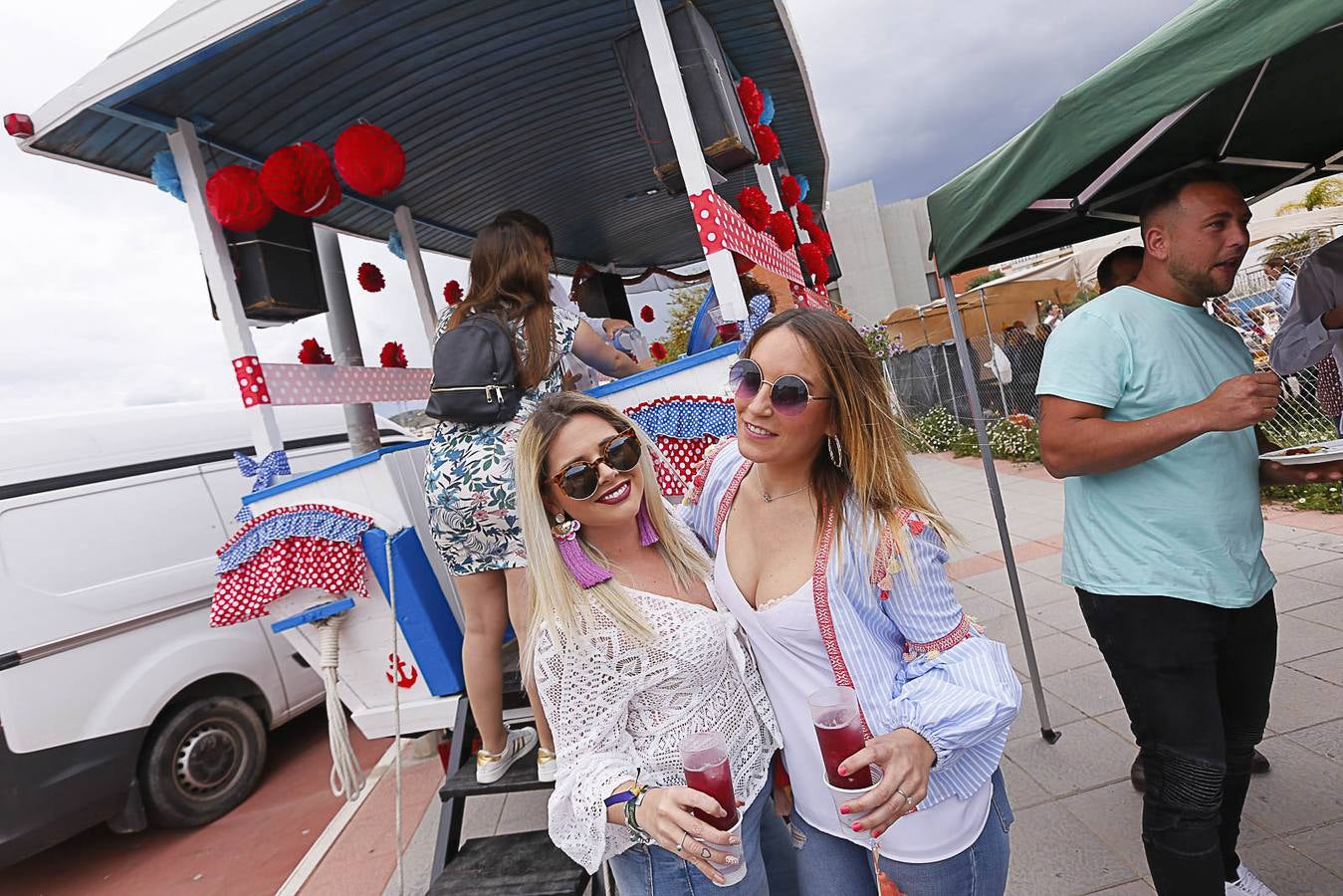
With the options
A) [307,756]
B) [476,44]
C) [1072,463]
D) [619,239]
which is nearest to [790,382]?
[1072,463]

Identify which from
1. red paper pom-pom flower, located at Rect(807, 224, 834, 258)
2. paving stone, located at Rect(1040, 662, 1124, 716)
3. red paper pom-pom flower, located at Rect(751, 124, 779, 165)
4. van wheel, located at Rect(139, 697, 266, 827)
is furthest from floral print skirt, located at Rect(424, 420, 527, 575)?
red paper pom-pom flower, located at Rect(807, 224, 834, 258)

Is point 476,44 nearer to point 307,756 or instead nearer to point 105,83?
point 105,83

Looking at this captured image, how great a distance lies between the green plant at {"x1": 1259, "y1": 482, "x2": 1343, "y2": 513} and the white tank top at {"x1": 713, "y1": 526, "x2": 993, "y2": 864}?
549 centimetres

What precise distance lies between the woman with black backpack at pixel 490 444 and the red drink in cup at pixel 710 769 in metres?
1.23

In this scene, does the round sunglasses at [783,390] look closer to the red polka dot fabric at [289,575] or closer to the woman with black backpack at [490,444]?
the woman with black backpack at [490,444]

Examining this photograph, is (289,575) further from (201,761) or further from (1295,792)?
(1295,792)

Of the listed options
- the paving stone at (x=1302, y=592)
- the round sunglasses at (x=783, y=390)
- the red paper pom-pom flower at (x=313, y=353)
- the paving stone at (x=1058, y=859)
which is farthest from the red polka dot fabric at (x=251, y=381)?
the paving stone at (x=1302, y=592)

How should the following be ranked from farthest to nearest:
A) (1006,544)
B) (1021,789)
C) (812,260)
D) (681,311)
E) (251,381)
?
(681,311), (812,260), (251,381), (1006,544), (1021,789)

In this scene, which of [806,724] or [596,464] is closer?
[806,724]

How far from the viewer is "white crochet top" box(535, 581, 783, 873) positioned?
4.33 ft

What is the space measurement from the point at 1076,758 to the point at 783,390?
8.52 ft

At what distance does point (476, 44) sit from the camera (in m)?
3.50

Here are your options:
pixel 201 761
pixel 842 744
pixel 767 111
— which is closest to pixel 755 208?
pixel 767 111

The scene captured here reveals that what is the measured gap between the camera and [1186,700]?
70.4 inches
